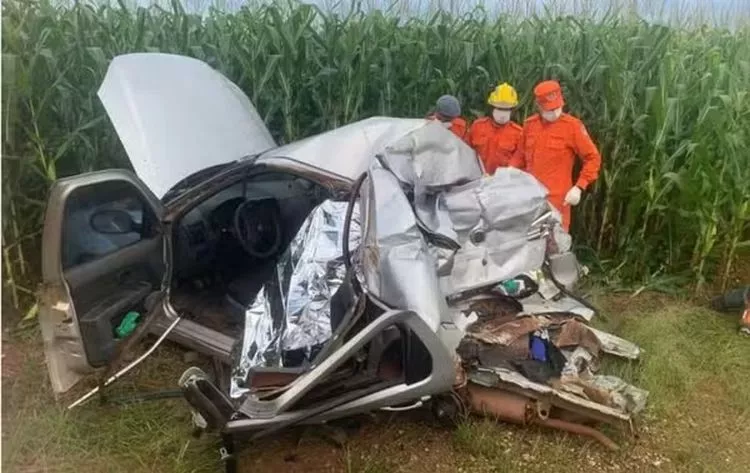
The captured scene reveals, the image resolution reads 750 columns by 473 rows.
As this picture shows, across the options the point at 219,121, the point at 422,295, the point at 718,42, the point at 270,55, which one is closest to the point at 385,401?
the point at 422,295

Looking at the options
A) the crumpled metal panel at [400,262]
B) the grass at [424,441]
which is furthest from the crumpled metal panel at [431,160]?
the grass at [424,441]

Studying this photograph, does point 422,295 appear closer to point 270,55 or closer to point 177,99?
point 177,99

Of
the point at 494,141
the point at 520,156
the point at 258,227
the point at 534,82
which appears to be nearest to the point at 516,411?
the point at 258,227

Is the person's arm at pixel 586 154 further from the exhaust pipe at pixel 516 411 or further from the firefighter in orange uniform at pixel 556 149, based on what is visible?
the exhaust pipe at pixel 516 411

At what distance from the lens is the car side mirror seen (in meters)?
2.86

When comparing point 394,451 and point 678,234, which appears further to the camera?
point 678,234

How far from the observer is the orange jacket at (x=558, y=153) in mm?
4395

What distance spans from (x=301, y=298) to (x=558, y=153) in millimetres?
1984

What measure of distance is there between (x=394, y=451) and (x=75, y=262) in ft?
4.70

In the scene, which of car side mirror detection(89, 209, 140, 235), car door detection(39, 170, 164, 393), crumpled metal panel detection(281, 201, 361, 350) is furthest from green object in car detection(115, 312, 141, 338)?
crumpled metal panel detection(281, 201, 361, 350)

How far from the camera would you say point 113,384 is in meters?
3.46

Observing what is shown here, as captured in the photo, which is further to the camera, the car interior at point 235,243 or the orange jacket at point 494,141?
the orange jacket at point 494,141

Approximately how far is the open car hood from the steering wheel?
289 millimetres

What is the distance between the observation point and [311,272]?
A: 3246 mm
